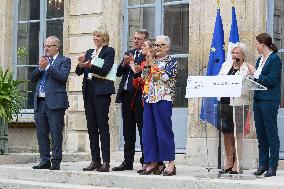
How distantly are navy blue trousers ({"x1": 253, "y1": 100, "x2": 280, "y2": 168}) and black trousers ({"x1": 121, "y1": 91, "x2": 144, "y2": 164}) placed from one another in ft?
4.80

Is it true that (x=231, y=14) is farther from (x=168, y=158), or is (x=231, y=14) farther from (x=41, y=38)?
(x=41, y=38)

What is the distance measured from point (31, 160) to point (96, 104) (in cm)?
207

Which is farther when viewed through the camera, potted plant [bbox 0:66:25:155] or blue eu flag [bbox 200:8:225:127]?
potted plant [bbox 0:66:25:155]

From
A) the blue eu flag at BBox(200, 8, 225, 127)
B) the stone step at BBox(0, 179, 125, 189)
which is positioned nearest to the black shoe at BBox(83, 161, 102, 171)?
the stone step at BBox(0, 179, 125, 189)

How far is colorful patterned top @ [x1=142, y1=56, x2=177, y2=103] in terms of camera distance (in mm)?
7570

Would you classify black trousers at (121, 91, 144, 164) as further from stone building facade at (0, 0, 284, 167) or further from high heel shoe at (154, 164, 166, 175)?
stone building facade at (0, 0, 284, 167)

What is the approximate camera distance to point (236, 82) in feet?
22.6

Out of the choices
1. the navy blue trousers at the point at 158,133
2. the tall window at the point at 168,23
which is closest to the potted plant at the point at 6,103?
the tall window at the point at 168,23

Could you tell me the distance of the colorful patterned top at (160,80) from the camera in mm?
7570

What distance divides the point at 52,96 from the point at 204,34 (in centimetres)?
249

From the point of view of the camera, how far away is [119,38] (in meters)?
10.5

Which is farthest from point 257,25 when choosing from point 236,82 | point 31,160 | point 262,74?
point 31,160

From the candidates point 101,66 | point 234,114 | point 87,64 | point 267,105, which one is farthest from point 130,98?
point 267,105

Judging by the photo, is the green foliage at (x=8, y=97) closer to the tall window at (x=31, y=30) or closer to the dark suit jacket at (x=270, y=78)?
the tall window at (x=31, y=30)
